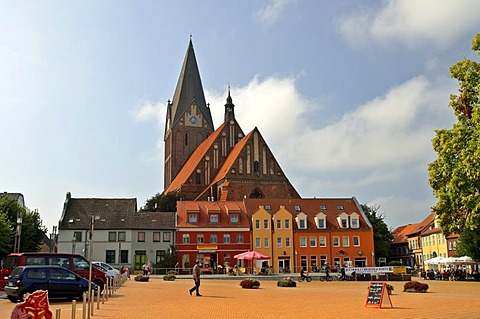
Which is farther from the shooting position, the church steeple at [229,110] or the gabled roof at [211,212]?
the church steeple at [229,110]

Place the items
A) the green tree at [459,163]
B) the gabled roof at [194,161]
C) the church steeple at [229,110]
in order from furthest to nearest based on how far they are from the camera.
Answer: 1. the church steeple at [229,110]
2. the gabled roof at [194,161]
3. the green tree at [459,163]

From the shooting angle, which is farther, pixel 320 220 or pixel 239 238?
pixel 320 220

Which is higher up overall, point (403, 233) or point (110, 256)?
point (403, 233)

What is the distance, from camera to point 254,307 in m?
18.8

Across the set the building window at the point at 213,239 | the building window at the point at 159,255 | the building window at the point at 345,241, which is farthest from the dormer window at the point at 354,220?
the building window at the point at 159,255

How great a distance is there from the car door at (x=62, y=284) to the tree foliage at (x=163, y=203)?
53.1 m

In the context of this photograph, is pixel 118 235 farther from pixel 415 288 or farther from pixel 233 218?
pixel 415 288

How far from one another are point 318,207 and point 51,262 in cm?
4350

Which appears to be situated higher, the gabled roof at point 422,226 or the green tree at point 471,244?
the gabled roof at point 422,226

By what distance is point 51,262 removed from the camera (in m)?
24.3

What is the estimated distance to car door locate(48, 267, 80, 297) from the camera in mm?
20719

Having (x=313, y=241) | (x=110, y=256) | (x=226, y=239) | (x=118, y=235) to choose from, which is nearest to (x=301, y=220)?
(x=313, y=241)

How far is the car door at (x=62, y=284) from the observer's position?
20.7m

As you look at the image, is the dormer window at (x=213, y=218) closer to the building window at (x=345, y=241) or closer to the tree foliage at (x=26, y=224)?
the building window at (x=345, y=241)
